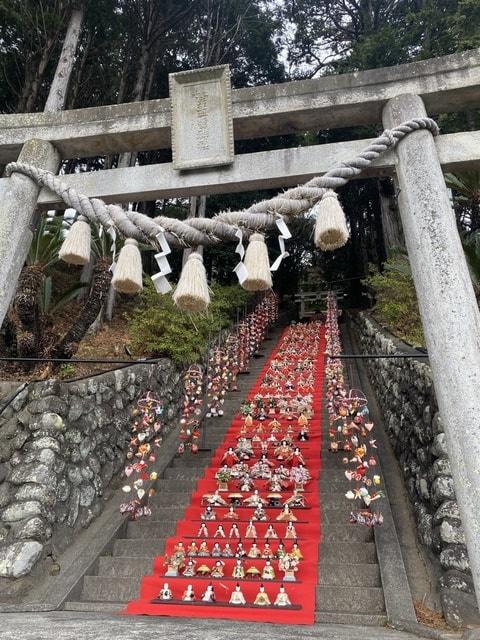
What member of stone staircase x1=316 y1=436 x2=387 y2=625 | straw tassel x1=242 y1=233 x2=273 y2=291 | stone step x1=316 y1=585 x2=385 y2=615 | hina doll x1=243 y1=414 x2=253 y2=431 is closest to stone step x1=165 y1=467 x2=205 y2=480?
hina doll x1=243 y1=414 x2=253 y2=431

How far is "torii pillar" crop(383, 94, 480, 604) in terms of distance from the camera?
200 cm

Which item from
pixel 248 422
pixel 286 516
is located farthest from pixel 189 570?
pixel 248 422

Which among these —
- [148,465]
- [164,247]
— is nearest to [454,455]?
[164,247]

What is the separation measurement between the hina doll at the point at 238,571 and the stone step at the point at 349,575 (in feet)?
2.40

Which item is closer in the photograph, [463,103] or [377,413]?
[463,103]

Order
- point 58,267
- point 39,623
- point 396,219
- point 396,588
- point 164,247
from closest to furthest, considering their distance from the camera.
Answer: point 164,247 < point 39,623 < point 396,588 < point 58,267 < point 396,219

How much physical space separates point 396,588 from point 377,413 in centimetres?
455

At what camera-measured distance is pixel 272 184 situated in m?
2.83

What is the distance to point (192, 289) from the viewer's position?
2334mm

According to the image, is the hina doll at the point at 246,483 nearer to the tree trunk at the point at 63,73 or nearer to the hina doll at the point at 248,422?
the hina doll at the point at 248,422

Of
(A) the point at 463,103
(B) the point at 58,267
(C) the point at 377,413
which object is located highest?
(B) the point at 58,267

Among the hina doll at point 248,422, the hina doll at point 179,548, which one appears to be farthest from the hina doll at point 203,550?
the hina doll at point 248,422

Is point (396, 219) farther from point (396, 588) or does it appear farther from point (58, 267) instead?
point (396, 588)

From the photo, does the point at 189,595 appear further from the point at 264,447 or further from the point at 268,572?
the point at 264,447
